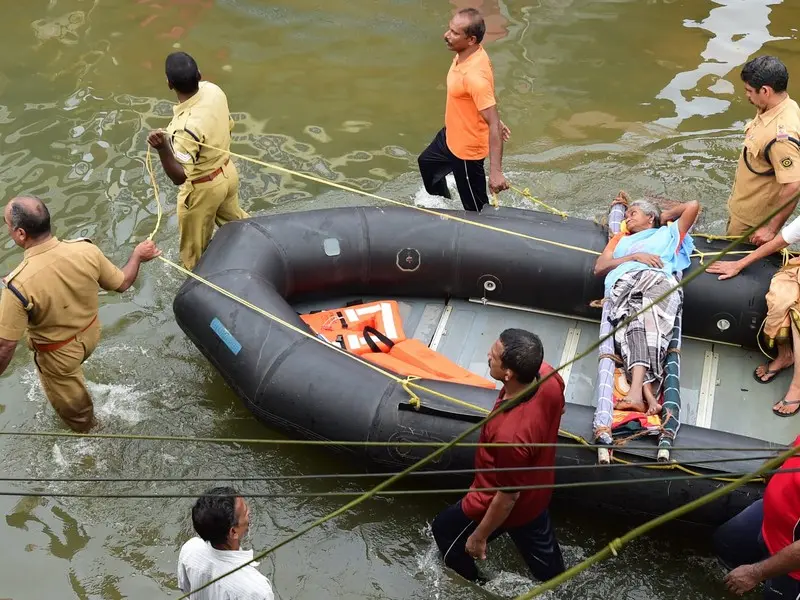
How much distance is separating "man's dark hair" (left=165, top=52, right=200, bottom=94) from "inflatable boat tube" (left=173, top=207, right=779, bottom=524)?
0.87 metres

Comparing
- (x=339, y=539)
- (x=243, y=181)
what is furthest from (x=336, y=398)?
(x=243, y=181)

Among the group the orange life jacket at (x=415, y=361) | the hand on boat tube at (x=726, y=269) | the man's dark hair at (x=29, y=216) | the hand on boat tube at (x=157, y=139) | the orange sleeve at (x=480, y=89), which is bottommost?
the orange life jacket at (x=415, y=361)

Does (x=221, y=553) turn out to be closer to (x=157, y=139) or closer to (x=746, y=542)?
(x=746, y=542)

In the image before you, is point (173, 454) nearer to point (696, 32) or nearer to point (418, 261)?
point (418, 261)

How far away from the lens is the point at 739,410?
4578 mm

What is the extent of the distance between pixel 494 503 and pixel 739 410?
6.20 ft

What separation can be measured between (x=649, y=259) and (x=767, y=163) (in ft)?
2.70

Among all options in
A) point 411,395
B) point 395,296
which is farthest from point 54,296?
point 395,296

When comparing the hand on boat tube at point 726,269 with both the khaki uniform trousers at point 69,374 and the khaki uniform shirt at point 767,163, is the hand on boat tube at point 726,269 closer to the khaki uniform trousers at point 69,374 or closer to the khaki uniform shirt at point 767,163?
the khaki uniform shirt at point 767,163

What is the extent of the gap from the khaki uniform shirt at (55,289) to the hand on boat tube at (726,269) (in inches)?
126

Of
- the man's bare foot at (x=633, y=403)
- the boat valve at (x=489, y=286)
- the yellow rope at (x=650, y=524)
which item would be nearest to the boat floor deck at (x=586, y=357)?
the boat valve at (x=489, y=286)

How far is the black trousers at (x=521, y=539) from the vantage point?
12.1ft

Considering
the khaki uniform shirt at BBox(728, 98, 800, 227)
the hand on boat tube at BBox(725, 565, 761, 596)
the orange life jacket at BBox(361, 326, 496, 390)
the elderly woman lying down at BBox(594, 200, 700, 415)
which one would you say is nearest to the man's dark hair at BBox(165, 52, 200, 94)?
the orange life jacket at BBox(361, 326, 496, 390)

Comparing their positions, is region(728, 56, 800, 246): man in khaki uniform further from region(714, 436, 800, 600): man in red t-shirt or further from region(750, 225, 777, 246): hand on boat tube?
region(714, 436, 800, 600): man in red t-shirt
